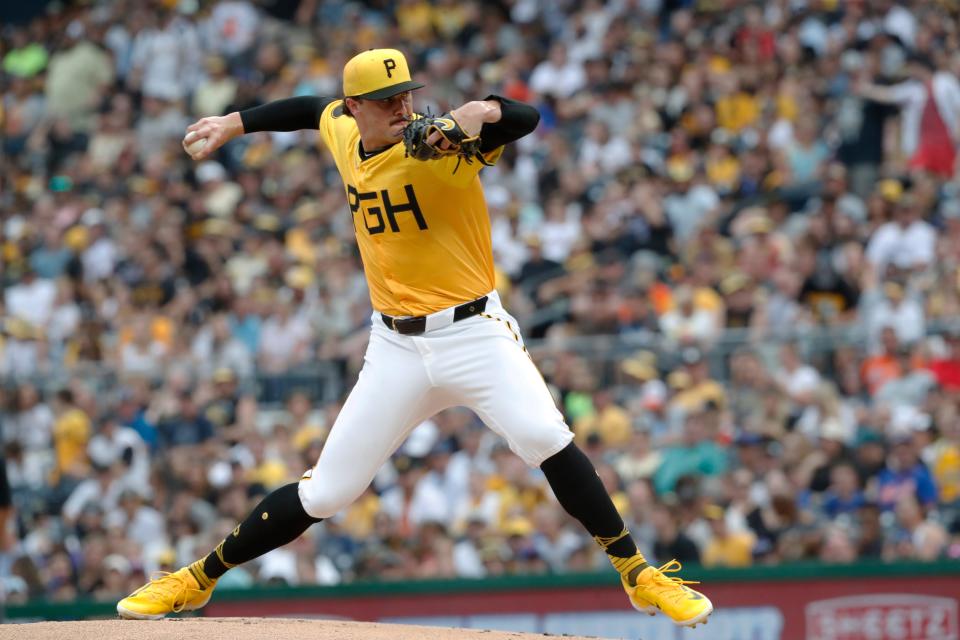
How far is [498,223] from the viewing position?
14148 millimetres

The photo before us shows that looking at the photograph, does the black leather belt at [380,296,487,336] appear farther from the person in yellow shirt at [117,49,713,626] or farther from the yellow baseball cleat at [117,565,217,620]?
the yellow baseball cleat at [117,565,217,620]

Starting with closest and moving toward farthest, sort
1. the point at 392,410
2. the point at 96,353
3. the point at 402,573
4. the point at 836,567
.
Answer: the point at 392,410 → the point at 836,567 → the point at 402,573 → the point at 96,353

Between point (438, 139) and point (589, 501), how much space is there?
1529 mm

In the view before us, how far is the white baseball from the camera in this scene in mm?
6211

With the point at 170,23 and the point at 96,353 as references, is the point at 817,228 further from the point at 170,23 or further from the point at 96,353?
the point at 170,23

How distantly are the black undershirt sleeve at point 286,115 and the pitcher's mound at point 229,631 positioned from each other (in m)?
1.97

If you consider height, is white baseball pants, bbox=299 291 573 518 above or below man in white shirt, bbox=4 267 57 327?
below

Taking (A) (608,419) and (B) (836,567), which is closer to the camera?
(B) (836,567)

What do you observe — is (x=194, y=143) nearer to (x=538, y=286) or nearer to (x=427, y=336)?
(x=427, y=336)

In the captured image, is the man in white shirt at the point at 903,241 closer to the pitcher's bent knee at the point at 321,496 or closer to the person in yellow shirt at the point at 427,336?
the person in yellow shirt at the point at 427,336

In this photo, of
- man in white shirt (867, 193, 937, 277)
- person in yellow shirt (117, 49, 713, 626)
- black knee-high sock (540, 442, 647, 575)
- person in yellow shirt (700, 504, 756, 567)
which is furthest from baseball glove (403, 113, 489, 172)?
man in white shirt (867, 193, 937, 277)

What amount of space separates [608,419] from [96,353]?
4588 mm

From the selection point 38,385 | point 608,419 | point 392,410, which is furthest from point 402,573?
point 392,410

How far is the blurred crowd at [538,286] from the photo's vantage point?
11.1 m
